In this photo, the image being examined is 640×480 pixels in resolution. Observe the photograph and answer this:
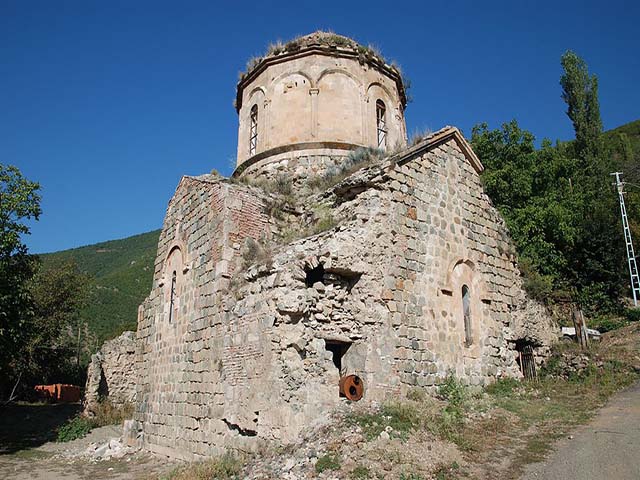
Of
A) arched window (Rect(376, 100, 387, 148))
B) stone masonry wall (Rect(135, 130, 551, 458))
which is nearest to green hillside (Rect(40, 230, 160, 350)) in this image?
stone masonry wall (Rect(135, 130, 551, 458))

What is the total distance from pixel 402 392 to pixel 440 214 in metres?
3.68

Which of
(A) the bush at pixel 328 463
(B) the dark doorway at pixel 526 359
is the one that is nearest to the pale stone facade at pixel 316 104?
(B) the dark doorway at pixel 526 359

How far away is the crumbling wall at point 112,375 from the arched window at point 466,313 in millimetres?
13155

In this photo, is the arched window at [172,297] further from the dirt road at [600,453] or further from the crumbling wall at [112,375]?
the dirt road at [600,453]

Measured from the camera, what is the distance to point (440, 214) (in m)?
9.73

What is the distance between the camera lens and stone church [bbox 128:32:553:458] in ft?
25.2

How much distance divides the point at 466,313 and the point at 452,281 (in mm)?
817

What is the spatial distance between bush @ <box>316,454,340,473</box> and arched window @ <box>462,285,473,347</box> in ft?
15.3

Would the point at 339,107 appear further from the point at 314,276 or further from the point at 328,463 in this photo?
the point at 328,463

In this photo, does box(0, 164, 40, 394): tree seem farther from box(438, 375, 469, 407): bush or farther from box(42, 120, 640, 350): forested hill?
box(42, 120, 640, 350): forested hill

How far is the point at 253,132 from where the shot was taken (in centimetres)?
1441

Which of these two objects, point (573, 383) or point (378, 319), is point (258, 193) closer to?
Result: point (378, 319)

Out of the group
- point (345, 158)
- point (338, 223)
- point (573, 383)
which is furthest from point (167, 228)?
point (573, 383)

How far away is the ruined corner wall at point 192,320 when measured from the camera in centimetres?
898
